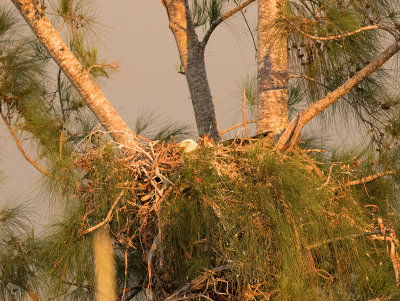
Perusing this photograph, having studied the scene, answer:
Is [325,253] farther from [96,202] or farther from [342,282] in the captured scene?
[96,202]

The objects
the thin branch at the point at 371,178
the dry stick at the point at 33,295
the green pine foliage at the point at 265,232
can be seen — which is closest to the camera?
the green pine foliage at the point at 265,232

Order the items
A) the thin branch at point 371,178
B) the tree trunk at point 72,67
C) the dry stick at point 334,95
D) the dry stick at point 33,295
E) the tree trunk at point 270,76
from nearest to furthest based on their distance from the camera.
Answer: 1. the dry stick at point 334,95
2. the thin branch at point 371,178
3. the tree trunk at point 72,67
4. the tree trunk at point 270,76
5. the dry stick at point 33,295

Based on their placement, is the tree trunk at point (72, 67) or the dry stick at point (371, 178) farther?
the tree trunk at point (72, 67)

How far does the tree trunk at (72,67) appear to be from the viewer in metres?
2.85

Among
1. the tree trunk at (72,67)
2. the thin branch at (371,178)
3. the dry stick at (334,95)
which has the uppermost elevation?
the tree trunk at (72,67)

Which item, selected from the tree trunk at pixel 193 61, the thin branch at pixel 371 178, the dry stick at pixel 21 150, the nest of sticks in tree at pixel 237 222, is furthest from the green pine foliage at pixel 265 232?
the tree trunk at pixel 193 61

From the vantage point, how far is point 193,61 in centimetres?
342

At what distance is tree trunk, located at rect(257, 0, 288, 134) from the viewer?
304 cm

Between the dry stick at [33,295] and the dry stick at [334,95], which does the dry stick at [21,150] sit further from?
the dry stick at [334,95]

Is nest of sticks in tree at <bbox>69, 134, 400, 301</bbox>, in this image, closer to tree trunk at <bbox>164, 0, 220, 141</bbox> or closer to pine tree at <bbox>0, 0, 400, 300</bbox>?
pine tree at <bbox>0, 0, 400, 300</bbox>

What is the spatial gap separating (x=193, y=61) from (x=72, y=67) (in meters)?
0.67

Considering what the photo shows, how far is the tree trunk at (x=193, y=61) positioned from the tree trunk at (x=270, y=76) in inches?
11.8

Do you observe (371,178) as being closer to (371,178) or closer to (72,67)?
(371,178)

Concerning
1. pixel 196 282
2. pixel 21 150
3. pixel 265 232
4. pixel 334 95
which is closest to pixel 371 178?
pixel 334 95
